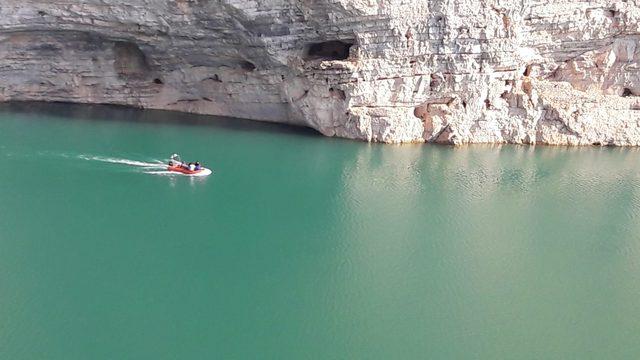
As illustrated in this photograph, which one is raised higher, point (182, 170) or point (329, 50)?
point (329, 50)

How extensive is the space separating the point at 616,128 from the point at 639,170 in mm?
2948

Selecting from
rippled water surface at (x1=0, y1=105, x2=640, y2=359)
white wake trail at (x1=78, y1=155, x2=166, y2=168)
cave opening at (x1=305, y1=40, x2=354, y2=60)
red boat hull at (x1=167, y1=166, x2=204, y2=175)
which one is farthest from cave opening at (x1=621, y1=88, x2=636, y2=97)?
white wake trail at (x1=78, y1=155, x2=166, y2=168)

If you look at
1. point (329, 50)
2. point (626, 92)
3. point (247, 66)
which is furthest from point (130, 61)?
point (626, 92)

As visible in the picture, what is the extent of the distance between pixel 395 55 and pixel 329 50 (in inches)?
131

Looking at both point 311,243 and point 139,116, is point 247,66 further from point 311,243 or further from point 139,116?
point 311,243

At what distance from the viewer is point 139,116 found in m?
28.1

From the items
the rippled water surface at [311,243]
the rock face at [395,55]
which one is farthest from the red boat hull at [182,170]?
the rock face at [395,55]

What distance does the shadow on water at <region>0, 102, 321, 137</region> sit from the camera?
27.1 m

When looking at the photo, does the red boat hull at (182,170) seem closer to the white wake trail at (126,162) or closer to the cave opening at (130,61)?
the white wake trail at (126,162)

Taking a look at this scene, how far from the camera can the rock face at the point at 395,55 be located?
22.9 meters

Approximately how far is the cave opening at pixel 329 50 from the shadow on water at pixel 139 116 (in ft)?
11.1

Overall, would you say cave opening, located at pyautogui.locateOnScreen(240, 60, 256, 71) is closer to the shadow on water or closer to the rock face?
the rock face

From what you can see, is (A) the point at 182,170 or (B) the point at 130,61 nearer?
(A) the point at 182,170

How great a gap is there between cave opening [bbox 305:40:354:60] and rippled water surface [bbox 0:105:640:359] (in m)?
3.50
